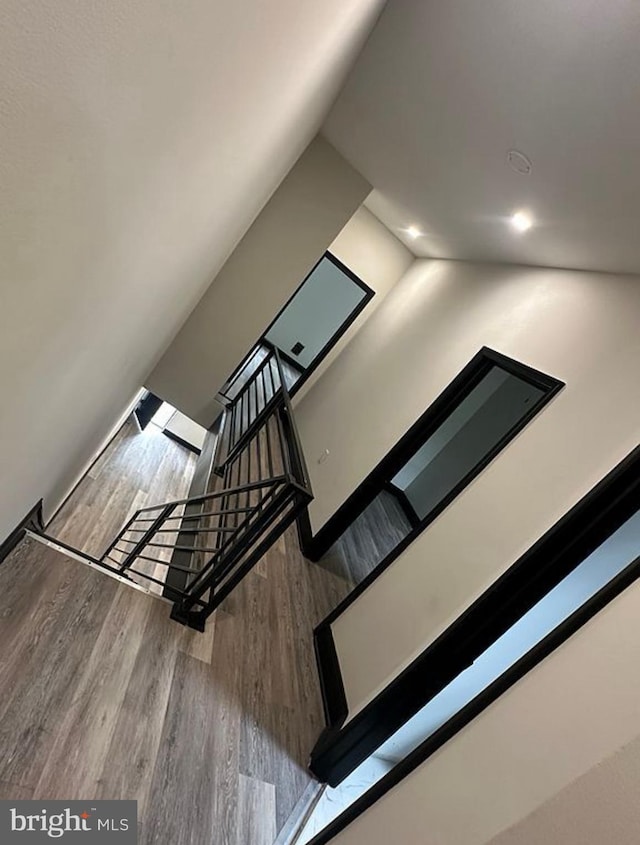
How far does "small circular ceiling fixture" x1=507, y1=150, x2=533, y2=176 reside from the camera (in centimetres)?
222

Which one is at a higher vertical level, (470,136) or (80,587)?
(470,136)

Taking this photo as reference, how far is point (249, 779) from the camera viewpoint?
1.86 meters

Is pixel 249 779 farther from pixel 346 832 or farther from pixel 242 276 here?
pixel 242 276

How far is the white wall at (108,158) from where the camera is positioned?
611 mm

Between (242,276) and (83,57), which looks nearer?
(83,57)

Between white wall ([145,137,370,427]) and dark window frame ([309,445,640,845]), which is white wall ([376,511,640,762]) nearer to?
dark window frame ([309,445,640,845])

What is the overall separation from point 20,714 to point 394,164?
13.4ft

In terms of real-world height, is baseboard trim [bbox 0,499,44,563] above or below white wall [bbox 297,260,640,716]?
below

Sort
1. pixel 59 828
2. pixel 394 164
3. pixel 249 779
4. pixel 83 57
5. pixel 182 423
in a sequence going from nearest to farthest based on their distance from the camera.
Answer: pixel 83 57, pixel 59 828, pixel 249 779, pixel 394 164, pixel 182 423

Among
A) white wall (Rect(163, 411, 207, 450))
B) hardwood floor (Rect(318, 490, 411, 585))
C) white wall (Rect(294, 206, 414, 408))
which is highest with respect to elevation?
white wall (Rect(294, 206, 414, 408))

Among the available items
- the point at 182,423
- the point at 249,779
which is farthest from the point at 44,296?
the point at 182,423

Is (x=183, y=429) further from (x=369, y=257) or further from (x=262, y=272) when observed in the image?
(x=369, y=257)

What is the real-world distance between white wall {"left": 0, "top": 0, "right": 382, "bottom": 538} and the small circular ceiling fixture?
95 cm

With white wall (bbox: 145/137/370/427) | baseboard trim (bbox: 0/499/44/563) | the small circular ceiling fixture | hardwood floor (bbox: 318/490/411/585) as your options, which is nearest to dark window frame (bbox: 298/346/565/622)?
hardwood floor (bbox: 318/490/411/585)
